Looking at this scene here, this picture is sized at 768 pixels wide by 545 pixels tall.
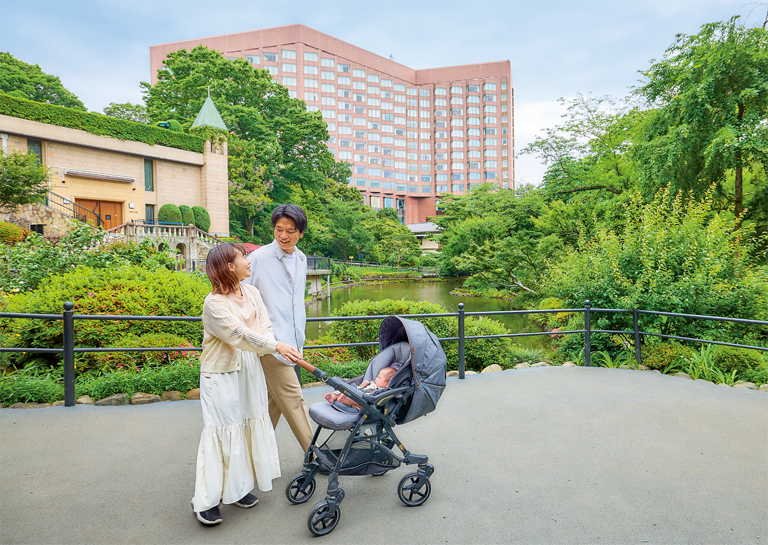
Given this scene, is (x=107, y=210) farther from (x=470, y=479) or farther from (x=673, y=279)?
(x=470, y=479)

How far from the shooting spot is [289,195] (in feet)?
130

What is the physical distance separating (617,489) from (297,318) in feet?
8.09

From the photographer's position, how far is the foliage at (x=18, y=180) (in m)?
17.3

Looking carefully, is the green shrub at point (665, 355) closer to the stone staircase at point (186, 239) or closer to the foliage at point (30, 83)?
the stone staircase at point (186, 239)

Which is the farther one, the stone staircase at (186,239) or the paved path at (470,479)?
the stone staircase at (186,239)

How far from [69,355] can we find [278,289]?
119 inches

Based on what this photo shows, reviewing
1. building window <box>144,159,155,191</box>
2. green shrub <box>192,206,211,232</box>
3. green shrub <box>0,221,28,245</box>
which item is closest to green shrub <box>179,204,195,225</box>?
green shrub <box>192,206,211,232</box>

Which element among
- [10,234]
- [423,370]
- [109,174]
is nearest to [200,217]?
[109,174]

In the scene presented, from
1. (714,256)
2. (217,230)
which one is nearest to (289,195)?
(217,230)

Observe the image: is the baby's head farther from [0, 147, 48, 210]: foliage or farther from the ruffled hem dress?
[0, 147, 48, 210]: foliage

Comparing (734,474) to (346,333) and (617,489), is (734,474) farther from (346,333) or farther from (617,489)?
(346,333)

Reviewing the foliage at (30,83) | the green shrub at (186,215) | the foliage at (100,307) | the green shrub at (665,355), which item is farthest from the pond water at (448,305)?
the foliage at (30,83)

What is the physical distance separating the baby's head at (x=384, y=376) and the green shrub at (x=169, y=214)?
29762mm

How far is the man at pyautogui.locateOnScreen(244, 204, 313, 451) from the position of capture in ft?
10.3
